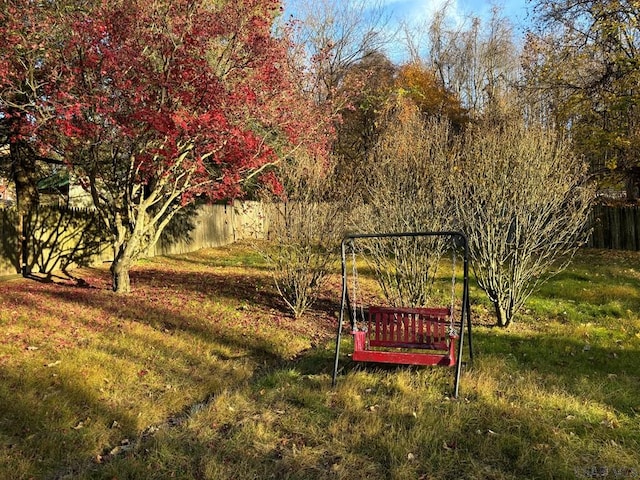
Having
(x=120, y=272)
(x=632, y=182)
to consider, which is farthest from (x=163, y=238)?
(x=632, y=182)

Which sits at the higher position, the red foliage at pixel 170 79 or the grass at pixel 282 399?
the red foliage at pixel 170 79

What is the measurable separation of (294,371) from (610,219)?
54.0ft

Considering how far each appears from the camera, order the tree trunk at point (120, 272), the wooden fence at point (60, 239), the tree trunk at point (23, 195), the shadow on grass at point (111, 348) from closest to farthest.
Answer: the shadow on grass at point (111, 348) < the tree trunk at point (120, 272) < the wooden fence at point (60, 239) < the tree trunk at point (23, 195)

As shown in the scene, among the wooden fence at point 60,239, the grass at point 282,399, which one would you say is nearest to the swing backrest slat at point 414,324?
the grass at point 282,399

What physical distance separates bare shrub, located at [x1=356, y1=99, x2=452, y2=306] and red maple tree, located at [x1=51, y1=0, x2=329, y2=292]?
175 cm

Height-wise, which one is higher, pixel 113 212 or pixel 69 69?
pixel 69 69

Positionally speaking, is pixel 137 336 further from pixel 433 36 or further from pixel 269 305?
pixel 433 36

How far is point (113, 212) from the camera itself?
29.7 ft

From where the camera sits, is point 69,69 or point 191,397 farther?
point 69,69

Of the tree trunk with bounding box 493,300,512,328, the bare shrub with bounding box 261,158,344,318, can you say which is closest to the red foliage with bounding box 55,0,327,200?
the bare shrub with bounding box 261,158,344,318

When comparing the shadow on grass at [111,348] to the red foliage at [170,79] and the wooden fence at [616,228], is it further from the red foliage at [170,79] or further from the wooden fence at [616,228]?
the wooden fence at [616,228]

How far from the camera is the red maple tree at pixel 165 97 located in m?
7.05

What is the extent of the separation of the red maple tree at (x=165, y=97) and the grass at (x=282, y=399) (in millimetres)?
2173

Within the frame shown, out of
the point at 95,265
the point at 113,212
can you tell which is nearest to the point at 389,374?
the point at 113,212
